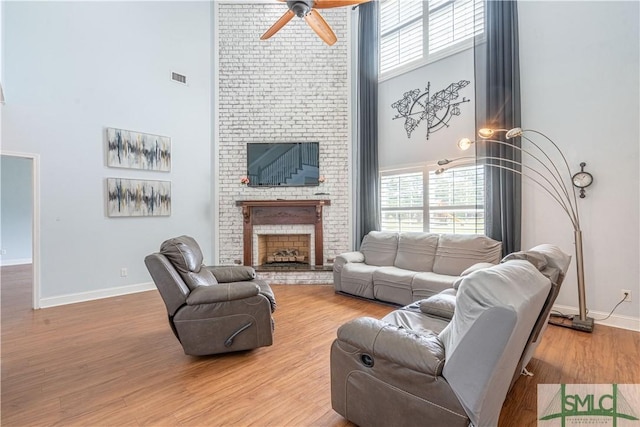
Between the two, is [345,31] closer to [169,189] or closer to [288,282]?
[169,189]

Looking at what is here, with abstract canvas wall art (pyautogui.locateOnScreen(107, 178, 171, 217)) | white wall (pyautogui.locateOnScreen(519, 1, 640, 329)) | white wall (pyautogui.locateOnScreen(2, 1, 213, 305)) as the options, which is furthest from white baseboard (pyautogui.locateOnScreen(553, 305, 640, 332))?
abstract canvas wall art (pyautogui.locateOnScreen(107, 178, 171, 217))

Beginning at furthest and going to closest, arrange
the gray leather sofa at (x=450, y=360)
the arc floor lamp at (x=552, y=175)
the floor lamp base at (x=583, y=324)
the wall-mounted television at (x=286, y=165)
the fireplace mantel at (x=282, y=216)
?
the wall-mounted television at (x=286, y=165)
the fireplace mantel at (x=282, y=216)
the arc floor lamp at (x=552, y=175)
the floor lamp base at (x=583, y=324)
the gray leather sofa at (x=450, y=360)

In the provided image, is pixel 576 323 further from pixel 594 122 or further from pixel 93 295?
pixel 93 295

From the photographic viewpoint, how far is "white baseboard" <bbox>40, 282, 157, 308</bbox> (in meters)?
3.84

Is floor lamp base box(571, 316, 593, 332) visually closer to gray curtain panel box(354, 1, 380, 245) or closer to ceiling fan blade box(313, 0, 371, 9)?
gray curtain panel box(354, 1, 380, 245)

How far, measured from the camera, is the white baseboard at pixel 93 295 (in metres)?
3.84

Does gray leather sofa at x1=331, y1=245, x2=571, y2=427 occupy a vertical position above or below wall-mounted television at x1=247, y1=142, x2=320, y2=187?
below

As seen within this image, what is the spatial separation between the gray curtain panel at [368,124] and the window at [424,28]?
0.72ft

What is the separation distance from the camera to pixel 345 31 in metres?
5.47

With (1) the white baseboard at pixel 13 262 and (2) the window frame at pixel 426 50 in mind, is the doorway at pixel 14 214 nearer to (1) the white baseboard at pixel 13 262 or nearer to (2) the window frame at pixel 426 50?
(1) the white baseboard at pixel 13 262

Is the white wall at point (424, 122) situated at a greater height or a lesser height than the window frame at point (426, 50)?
lesser

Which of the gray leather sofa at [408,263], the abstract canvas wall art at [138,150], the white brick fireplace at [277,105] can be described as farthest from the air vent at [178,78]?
the gray leather sofa at [408,263]

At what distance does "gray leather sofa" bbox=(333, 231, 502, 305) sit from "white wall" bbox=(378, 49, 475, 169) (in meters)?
1.31

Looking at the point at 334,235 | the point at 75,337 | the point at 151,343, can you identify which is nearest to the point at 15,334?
the point at 75,337
